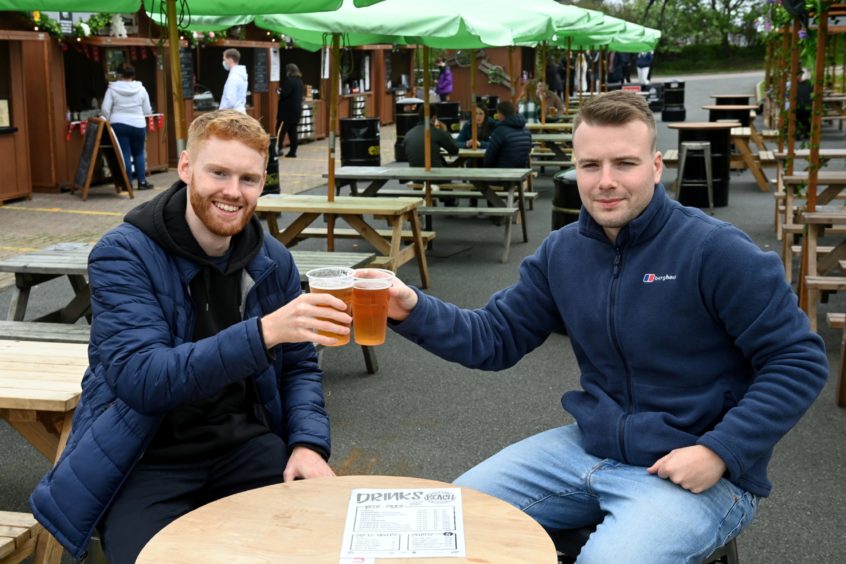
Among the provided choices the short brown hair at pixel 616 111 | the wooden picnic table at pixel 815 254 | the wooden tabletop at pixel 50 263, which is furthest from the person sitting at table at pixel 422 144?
the short brown hair at pixel 616 111

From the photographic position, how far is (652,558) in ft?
8.14

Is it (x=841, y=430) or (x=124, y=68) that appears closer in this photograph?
(x=841, y=430)

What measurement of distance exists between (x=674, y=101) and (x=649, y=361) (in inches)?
1127

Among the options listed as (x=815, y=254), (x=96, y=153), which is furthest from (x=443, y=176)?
(x=96, y=153)

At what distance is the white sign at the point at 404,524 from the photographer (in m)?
2.26

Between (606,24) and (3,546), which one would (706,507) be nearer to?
(3,546)

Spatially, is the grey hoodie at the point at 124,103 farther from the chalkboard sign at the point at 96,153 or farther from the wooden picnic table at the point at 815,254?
the wooden picnic table at the point at 815,254

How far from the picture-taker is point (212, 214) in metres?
3.01

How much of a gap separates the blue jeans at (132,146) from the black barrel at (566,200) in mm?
7963

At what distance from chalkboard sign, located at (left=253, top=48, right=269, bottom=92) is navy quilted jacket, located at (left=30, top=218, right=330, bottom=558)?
18.4 metres

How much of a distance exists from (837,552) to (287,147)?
19129 millimetres

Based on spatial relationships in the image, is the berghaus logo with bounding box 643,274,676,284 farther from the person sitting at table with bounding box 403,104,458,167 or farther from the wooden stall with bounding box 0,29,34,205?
the wooden stall with bounding box 0,29,34,205

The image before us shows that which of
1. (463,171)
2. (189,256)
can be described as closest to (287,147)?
(463,171)

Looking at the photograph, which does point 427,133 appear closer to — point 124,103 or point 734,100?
point 124,103
